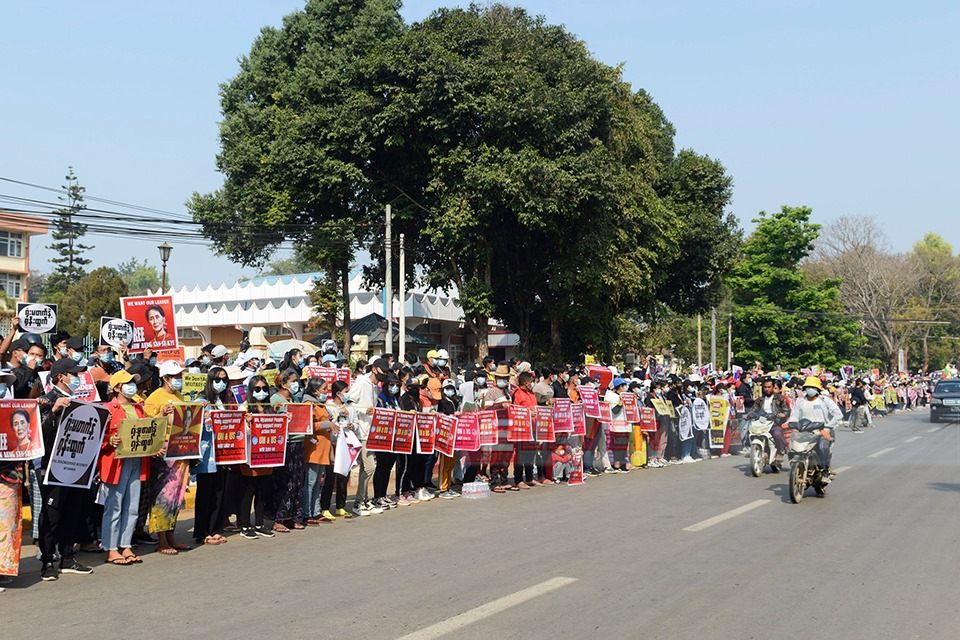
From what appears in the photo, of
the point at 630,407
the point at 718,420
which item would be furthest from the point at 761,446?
the point at 718,420

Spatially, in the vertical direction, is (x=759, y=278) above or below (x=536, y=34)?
below

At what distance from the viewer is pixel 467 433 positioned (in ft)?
47.9

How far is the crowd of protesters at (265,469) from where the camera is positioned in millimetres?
8891

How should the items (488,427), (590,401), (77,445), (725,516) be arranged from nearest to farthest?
1. (77,445)
2. (725,516)
3. (488,427)
4. (590,401)

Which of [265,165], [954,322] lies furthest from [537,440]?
[954,322]

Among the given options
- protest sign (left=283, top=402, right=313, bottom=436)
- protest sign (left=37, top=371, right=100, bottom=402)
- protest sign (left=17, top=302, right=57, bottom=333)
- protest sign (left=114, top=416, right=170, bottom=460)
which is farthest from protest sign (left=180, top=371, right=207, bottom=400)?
protest sign (left=17, top=302, right=57, bottom=333)

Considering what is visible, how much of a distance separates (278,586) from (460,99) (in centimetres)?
2680

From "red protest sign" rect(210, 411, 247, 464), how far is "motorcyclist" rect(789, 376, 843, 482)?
8294 mm

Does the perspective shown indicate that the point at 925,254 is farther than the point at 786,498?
Yes

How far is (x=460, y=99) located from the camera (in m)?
33.0

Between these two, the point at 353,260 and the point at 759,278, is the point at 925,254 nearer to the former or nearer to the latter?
the point at 759,278

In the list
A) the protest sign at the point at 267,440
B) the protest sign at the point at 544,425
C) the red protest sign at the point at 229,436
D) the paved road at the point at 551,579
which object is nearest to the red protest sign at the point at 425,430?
the paved road at the point at 551,579

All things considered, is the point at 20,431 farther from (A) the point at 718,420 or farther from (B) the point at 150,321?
(A) the point at 718,420

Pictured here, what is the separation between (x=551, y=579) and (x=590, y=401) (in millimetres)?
9315
